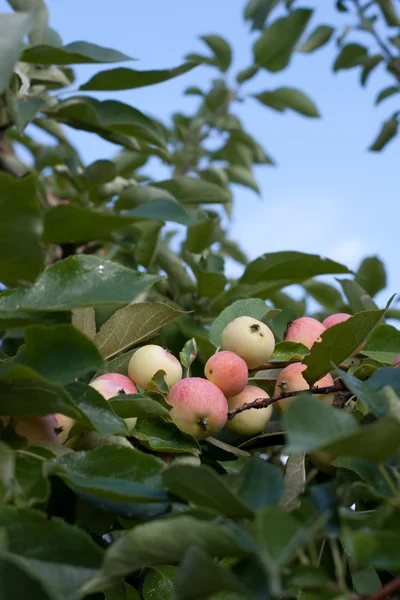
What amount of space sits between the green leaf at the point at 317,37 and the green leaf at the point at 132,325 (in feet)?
6.78

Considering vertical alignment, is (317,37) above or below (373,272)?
above

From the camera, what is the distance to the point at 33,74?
153 cm

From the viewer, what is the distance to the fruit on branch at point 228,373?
2.85ft

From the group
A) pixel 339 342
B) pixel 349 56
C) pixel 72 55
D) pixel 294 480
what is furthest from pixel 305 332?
pixel 349 56

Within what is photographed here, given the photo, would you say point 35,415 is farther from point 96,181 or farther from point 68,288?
point 96,181

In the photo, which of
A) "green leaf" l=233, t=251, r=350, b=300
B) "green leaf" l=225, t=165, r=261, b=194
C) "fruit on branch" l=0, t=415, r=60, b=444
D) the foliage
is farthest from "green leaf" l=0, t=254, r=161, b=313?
"green leaf" l=225, t=165, r=261, b=194

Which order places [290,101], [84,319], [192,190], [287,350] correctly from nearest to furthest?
[84,319] → [287,350] → [192,190] → [290,101]

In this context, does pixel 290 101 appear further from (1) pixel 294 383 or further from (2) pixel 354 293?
(1) pixel 294 383

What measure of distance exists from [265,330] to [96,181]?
3.18ft

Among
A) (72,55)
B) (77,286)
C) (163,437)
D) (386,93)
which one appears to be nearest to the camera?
(77,286)

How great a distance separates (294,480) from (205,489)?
0.29m

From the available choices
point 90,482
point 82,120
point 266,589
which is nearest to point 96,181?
point 82,120

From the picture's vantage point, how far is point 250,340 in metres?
0.92

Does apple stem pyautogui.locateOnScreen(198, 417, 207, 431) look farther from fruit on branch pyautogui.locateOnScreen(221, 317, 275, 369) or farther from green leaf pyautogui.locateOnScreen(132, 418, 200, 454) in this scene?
fruit on branch pyautogui.locateOnScreen(221, 317, 275, 369)
